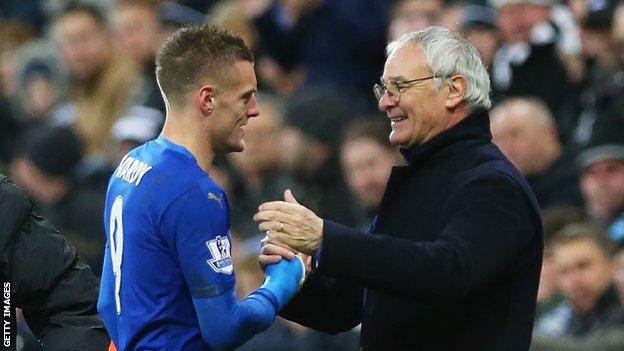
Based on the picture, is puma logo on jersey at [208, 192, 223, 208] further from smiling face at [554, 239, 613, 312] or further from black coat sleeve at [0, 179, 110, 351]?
smiling face at [554, 239, 613, 312]

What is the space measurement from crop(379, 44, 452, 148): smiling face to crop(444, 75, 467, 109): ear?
0.05ft

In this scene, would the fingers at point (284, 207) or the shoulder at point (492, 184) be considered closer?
the fingers at point (284, 207)

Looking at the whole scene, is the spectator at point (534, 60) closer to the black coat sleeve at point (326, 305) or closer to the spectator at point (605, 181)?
the spectator at point (605, 181)

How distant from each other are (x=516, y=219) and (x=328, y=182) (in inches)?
164

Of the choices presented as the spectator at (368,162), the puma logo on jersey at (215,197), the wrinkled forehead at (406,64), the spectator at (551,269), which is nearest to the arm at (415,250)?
the puma logo on jersey at (215,197)

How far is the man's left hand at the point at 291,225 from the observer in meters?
4.51

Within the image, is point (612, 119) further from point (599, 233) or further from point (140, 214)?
point (140, 214)

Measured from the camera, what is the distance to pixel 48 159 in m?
9.94

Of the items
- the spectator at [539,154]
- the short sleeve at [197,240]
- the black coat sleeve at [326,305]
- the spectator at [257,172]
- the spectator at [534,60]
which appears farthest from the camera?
the spectator at [534,60]

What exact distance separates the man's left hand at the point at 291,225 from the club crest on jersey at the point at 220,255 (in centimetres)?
12

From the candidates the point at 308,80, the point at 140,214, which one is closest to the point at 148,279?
the point at 140,214

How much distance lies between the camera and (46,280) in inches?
186

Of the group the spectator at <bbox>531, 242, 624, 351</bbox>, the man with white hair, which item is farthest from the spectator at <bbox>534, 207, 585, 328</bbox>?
the man with white hair

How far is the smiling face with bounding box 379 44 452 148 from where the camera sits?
192 inches
